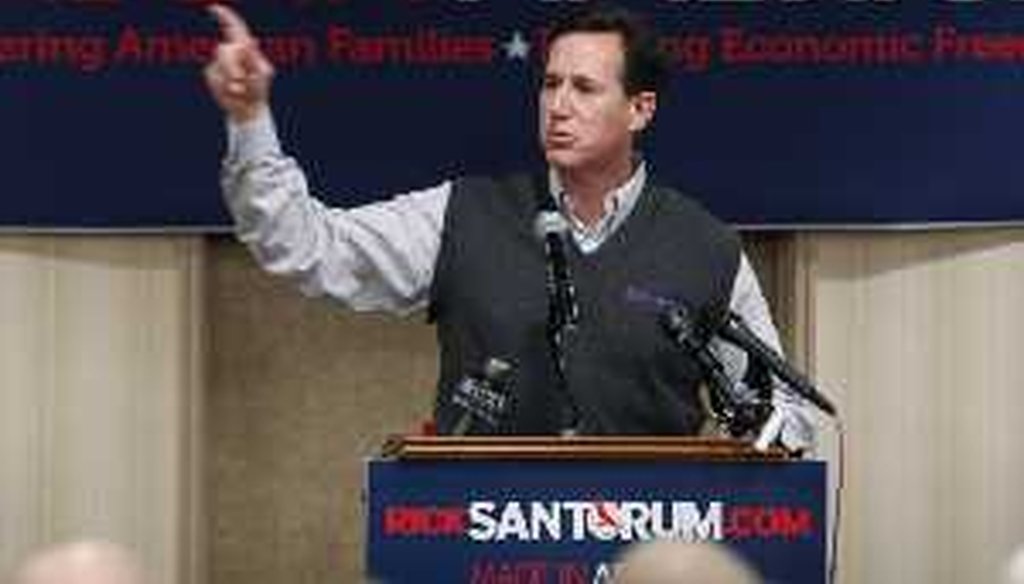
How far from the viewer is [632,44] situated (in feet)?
12.4

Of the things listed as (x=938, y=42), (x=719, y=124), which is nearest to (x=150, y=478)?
(x=719, y=124)

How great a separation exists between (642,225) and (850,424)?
6.11 ft

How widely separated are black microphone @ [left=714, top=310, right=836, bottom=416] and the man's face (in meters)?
0.49

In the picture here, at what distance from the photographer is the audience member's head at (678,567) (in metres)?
2.16

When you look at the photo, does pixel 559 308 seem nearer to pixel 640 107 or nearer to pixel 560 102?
pixel 560 102

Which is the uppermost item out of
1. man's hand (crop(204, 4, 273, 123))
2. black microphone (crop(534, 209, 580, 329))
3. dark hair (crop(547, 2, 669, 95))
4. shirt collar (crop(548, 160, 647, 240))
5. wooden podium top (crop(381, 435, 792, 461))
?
dark hair (crop(547, 2, 669, 95))

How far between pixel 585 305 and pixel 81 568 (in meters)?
1.40

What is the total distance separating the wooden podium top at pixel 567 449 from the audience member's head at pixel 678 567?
77 centimetres

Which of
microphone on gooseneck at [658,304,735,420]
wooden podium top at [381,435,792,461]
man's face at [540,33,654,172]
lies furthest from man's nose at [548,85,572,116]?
wooden podium top at [381,435,792,461]

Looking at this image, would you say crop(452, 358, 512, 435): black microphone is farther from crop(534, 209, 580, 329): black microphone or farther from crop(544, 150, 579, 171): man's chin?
crop(544, 150, 579, 171): man's chin

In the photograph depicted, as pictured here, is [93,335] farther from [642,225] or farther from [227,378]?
[642,225]

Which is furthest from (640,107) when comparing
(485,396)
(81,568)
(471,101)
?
(81,568)

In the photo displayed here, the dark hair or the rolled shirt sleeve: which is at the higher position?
the dark hair

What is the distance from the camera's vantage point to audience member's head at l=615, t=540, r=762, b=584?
2156mm
